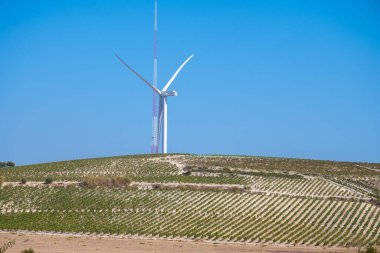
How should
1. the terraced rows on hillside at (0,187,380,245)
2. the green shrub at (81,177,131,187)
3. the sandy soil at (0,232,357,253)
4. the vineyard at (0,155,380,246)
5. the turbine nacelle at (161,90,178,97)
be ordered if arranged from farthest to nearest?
the turbine nacelle at (161,90,178,97) → the green shrub at (81,177,131,187) → the vineyard at (0,155,380,246) → the terraced rows on hillside at (0,187,380,245) → the sandy soil at (0,232,357,253)

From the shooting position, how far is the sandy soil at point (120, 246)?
5903 cm

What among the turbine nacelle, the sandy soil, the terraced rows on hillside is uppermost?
the turbine nacelle

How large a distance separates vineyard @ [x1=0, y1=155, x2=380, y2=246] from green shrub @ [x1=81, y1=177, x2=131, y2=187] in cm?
192

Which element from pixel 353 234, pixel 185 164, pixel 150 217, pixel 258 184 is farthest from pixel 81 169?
pixel 353 234

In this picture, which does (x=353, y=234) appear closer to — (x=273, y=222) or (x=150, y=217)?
(x=273, y=222)

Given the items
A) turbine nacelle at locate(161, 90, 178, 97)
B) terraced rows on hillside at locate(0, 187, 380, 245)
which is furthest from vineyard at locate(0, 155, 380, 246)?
turbine nacelle at locate(161, 90, 178, 97)

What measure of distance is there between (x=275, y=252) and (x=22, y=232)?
90.0 ft

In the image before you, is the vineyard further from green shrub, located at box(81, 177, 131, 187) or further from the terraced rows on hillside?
green shrub, located at box(81, 177, 131, 187)

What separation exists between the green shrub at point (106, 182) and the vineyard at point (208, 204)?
1.92 meters

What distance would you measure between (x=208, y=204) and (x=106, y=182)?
19.5m

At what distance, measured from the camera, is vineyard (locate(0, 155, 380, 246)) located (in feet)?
228

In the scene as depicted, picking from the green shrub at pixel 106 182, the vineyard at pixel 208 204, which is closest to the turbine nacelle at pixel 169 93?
the vineyard at pixel 208 204

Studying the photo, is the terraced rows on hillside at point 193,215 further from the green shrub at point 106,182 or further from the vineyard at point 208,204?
the green shrub at point 106,182

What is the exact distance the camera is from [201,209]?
78750mm
